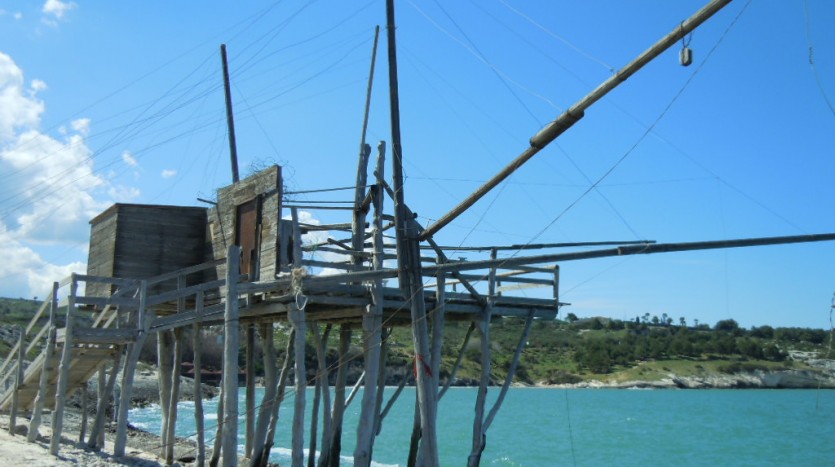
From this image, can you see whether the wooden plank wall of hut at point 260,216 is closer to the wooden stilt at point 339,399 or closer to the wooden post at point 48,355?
the wooden post at point 48,355

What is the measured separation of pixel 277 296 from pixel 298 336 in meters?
1.14

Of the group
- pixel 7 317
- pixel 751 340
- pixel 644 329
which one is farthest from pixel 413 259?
pixel 644 329

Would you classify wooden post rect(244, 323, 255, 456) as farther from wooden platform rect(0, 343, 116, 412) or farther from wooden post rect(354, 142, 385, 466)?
wooden post rect(354, 142, 385, 466)

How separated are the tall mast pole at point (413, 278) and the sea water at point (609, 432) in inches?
646

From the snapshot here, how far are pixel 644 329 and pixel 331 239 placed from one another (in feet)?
533

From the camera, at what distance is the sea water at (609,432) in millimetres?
46312

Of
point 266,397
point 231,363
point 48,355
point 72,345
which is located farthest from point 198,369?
point 231,363

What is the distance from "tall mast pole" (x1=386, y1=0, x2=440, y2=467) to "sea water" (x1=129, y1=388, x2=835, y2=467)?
16412 mm

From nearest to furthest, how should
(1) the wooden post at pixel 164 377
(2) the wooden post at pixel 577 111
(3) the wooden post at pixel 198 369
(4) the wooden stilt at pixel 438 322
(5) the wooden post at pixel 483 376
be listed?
(2) the wooden post at pixel 577 111 → (4) the wooden stilt at pixel 438 322 → (3) the wooden post at pixel 198 369 → (5) the wooden post at pixel 483 376 → (1) the wooden post at pixel 164 377

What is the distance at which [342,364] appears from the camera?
68.4 ft

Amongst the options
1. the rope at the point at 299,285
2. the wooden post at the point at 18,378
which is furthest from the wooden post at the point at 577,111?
the wooden post at the point at 18,378

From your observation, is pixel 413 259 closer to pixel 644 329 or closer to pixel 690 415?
pixel 690 415

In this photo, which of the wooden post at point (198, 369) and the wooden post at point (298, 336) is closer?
the wooden post at point (298, 336)

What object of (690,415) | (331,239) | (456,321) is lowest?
(690,415)
